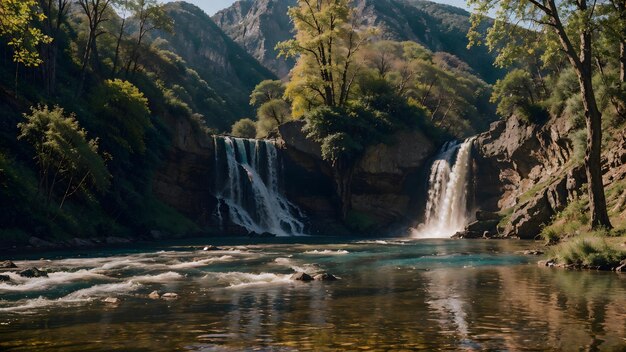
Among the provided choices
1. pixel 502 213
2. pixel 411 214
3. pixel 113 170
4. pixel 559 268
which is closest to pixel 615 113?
pixel 502 213

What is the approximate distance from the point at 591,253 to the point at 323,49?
46.5 metres

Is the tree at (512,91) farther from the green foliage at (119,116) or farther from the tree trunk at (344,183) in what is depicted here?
the green foliage at (119,116)

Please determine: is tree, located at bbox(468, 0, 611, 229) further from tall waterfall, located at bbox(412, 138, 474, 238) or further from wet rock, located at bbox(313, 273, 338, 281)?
tall waterfall, located at bbox(412, 138, 474, 238)

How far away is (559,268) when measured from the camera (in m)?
21.8

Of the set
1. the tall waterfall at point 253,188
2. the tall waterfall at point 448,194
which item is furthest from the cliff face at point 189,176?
the tall waterfall at point 448,194

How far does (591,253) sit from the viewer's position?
21.3 metres

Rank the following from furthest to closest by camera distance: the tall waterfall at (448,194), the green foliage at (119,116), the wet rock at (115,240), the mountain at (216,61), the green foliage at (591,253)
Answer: the mountain at (216,61)
the tall waterfall at (448,194)
the green foliage at (119,116)
the wet rock at (115,240)
the green foliage at (591,253)

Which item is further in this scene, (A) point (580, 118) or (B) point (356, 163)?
(B) point (356, 163)

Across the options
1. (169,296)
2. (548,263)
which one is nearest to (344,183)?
(548,263)

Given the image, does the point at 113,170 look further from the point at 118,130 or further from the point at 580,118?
the point at 580,118

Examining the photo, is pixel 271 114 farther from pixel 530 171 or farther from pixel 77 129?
pixel 77 129

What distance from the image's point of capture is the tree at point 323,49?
6159 centimetres

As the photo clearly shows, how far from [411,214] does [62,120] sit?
39123 millimetres

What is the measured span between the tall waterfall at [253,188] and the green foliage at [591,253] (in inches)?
1606
